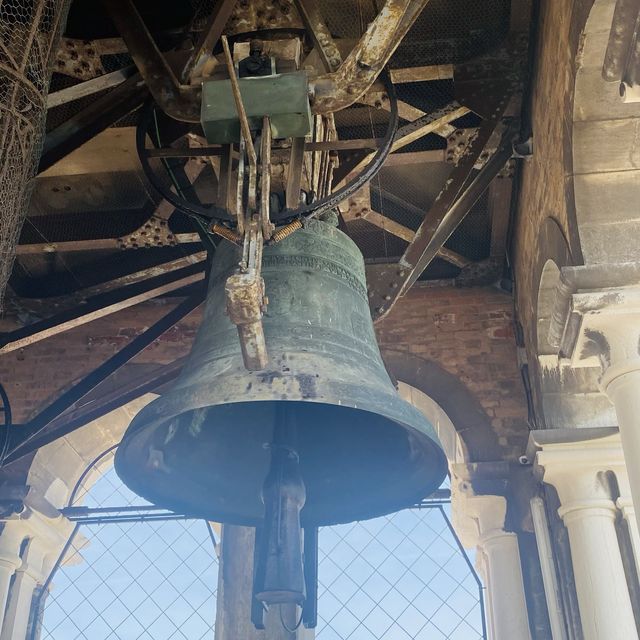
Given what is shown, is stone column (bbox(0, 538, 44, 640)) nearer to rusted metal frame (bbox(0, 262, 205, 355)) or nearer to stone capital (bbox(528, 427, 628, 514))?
rusted metal frame (bbox(0, 262, 205, 355))

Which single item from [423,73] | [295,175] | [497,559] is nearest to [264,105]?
[295,175]

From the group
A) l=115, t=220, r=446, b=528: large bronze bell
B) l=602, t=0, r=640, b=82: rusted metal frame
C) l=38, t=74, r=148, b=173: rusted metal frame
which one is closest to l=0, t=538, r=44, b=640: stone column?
l=115, t=220, r=446, b=528: large bronze bell

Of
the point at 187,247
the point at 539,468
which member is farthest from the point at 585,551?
the point at 187,247

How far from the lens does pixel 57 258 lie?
587 centimetres

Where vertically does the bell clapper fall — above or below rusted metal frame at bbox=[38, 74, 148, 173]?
below

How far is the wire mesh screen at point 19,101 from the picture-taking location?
101 inches

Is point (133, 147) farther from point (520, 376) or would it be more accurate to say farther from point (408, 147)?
point (520, 376)

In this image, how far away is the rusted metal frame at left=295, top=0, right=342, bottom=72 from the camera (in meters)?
3.05

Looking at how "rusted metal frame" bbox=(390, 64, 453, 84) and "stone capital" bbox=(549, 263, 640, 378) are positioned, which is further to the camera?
"rusted metal frame" bbox=(390, 64, 453, 84)

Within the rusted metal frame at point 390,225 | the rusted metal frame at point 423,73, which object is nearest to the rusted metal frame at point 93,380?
the rusted metal frame at point 390,225

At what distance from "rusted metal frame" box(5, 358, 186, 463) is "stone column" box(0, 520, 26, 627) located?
17.1 inches

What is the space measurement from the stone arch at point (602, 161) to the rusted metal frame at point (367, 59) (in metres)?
0.70

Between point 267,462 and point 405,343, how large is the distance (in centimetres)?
213

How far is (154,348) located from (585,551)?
2963mm
